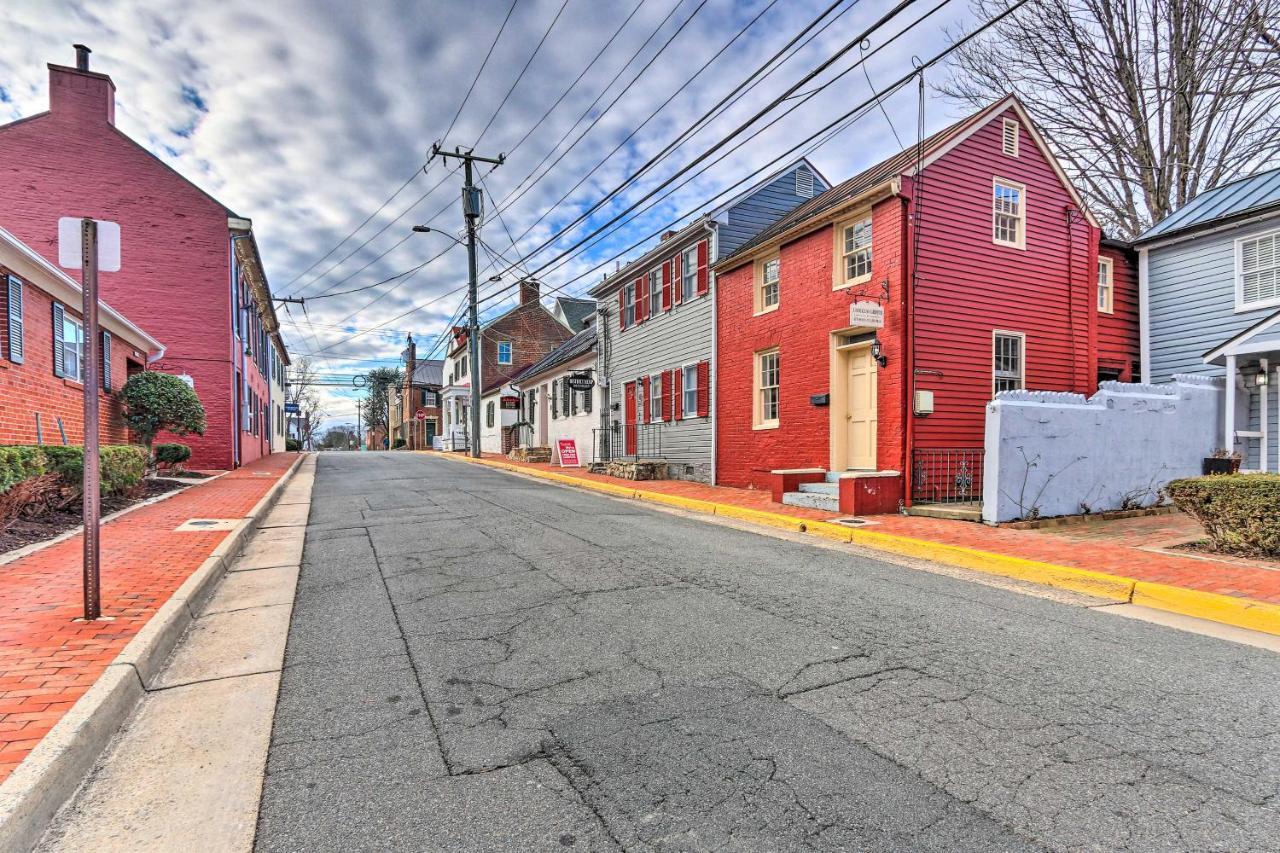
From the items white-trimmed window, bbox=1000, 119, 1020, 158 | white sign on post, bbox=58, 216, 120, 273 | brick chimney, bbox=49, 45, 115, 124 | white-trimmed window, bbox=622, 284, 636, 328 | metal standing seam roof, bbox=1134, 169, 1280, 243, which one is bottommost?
white sign on post, bbox=58, 216, 120, 273

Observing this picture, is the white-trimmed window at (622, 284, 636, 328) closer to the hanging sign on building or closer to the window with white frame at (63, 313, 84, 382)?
the hanging sign on building


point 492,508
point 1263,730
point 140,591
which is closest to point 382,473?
point 492,508

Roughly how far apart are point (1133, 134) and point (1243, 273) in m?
8.52

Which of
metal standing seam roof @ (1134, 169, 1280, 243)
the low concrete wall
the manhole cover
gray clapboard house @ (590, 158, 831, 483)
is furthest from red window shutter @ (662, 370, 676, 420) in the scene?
the manhole cover

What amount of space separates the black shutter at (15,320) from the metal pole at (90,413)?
6.33 m

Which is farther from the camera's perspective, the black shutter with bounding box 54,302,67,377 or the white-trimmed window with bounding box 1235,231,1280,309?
the white-trimmed window with bounding box 1235,231,1280,309

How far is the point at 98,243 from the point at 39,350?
289 inches

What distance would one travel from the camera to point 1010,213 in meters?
12.9

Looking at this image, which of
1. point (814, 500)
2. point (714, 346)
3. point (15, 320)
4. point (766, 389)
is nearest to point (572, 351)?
point (714, 346)

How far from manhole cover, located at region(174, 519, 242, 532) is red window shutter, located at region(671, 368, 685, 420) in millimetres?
11329

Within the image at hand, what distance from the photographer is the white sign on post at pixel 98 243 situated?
13.2 feet

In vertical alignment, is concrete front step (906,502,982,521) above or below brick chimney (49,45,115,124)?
below

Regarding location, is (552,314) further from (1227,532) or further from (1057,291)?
(1227,532)

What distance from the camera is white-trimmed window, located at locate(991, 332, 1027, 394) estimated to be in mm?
12562
